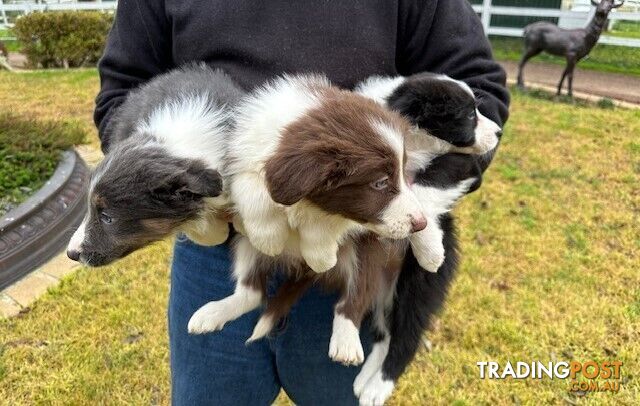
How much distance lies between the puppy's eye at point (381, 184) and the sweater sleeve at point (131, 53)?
932mm

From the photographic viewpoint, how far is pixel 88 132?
281 inches

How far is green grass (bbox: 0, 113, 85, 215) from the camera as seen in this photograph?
4699 millimetres

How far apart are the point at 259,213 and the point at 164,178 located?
30 centimetres

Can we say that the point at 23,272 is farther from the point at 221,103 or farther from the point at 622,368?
the point at 622,368

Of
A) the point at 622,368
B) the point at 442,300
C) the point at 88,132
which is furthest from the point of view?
the point at 88,132

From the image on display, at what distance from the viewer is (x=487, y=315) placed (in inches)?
151

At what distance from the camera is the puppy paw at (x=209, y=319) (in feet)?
5.98

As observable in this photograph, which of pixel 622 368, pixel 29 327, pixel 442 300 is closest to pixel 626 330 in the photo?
pixel 622 368

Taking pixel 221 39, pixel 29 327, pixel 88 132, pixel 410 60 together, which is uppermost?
pixel 221 39

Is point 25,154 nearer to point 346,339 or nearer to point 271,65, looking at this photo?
point 271,65

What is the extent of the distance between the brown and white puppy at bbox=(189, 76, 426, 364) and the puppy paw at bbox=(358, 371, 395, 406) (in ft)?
1.06

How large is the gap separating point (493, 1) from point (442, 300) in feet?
46.9

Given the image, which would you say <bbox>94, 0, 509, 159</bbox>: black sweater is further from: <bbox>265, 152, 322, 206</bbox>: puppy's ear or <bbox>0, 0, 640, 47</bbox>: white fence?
<bbox>0, 0, 640, 47</bbox>: white fence
